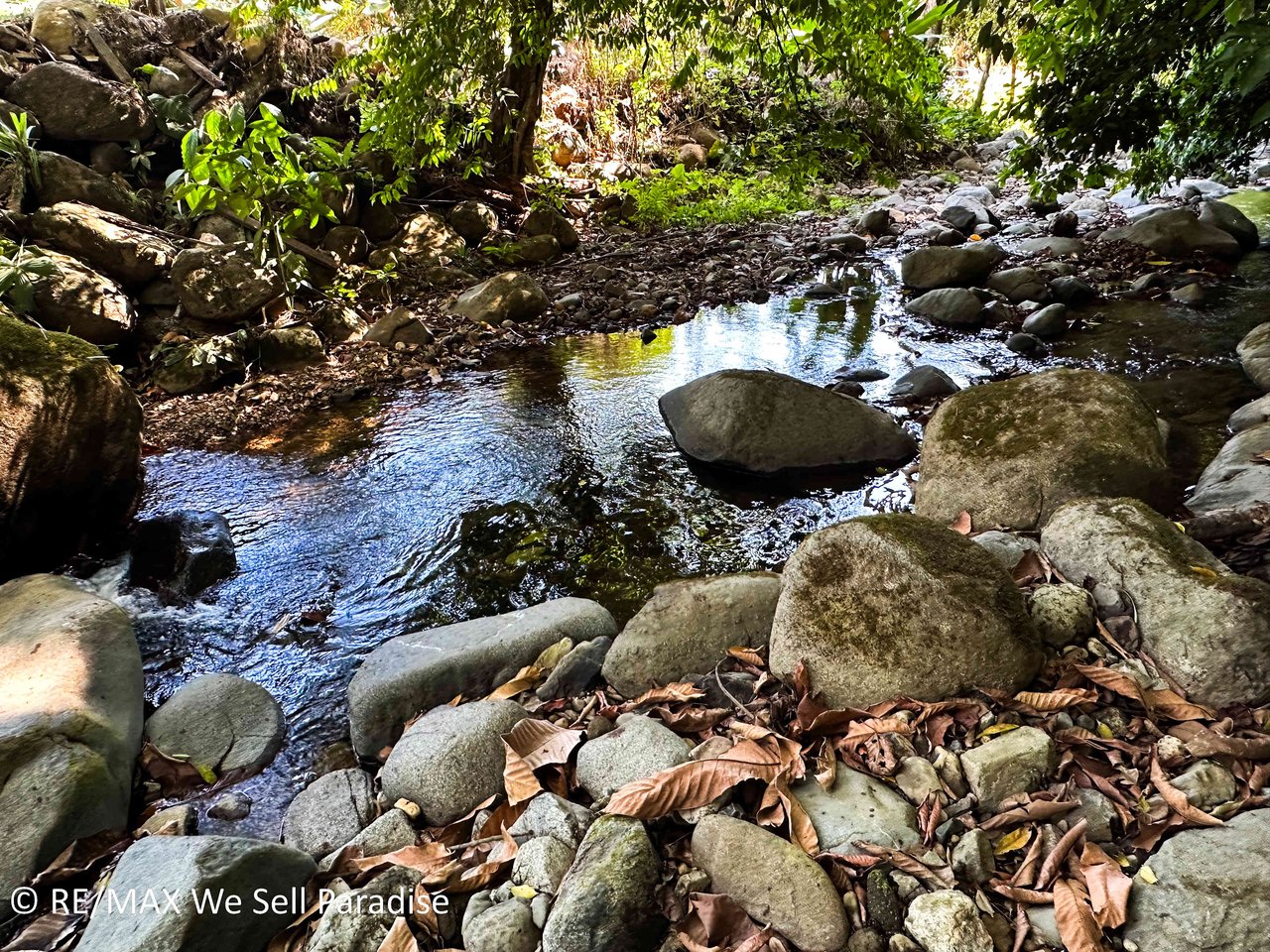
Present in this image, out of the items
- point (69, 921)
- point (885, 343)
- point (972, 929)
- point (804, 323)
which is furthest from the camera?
point (804, 323)

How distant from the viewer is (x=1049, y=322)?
746cm

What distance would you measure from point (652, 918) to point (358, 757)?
175 centimetres

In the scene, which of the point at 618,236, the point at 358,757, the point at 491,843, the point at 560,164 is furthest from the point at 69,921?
the point at 560,164

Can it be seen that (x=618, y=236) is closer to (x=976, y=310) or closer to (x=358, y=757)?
(x=976, y=310)

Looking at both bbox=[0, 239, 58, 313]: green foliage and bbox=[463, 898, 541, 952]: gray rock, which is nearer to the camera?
bbox=[463, 898, 541, 952]: gray rock

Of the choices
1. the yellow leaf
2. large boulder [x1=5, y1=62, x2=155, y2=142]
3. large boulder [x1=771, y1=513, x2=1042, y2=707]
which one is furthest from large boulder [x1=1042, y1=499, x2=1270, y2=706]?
large boulder [x1=5, y1=62, x2=155, y2=142]

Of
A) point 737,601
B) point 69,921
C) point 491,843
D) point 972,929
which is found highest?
point 972,929

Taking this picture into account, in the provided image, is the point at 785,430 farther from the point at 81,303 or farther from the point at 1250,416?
the point at 81,303

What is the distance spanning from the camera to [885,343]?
25.4 feet

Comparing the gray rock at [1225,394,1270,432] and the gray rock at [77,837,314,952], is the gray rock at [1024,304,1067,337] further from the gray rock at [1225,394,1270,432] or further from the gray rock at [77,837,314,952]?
the gray rock at [77,837,314,952]

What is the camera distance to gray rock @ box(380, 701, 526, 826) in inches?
107

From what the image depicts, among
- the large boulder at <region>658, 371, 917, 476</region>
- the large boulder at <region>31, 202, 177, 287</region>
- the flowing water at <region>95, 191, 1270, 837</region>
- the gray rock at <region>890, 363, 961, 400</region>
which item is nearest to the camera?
the flowing water at <region>95, 191, 1270, 837</region>

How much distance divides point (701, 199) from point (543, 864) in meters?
14.1

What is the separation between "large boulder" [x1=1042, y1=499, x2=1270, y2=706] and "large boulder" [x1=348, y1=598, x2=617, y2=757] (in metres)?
2.04
